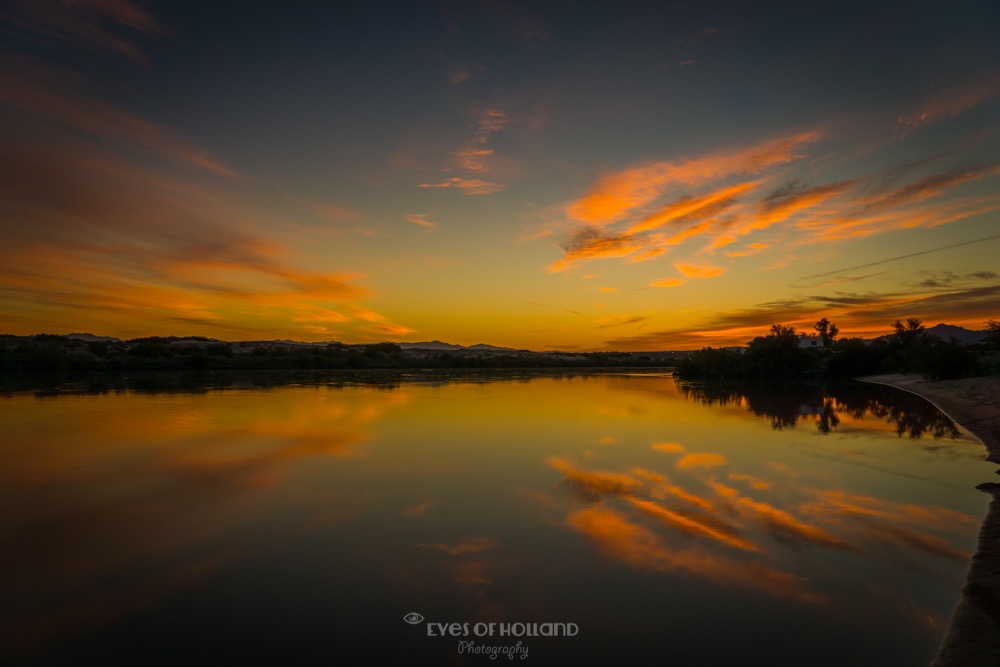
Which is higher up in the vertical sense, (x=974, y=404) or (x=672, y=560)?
(x=974, y=404)

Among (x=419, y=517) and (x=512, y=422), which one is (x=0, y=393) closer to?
(x=512, y=422)

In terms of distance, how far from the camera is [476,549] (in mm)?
7691

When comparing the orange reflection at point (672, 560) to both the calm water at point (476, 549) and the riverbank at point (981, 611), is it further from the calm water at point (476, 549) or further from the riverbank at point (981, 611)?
the riverbank at point (981, 611)

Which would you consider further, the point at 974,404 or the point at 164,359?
the point at 164,359

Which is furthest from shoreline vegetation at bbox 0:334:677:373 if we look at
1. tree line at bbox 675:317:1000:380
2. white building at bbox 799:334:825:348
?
white building at bbox 799:334:825:348

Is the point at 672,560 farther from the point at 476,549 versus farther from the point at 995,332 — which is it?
the point at 995,332

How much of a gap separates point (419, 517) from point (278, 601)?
3.29 meters

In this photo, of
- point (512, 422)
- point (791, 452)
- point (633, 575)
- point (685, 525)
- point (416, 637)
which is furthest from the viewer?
point (512, 422)

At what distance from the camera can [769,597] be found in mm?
6285

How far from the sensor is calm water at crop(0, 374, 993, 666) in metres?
5.32

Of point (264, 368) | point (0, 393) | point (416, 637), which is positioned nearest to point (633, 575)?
point (416, 637)

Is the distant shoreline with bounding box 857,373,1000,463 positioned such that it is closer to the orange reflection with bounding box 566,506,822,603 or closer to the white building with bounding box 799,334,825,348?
the orange reflection with bounding box 566,506,822,603

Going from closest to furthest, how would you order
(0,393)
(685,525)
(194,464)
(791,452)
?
1. (685,525)
2. (194,464)
3. (791,452)
4. (0,393)

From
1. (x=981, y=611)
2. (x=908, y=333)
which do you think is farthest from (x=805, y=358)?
(x=981, y=611)
